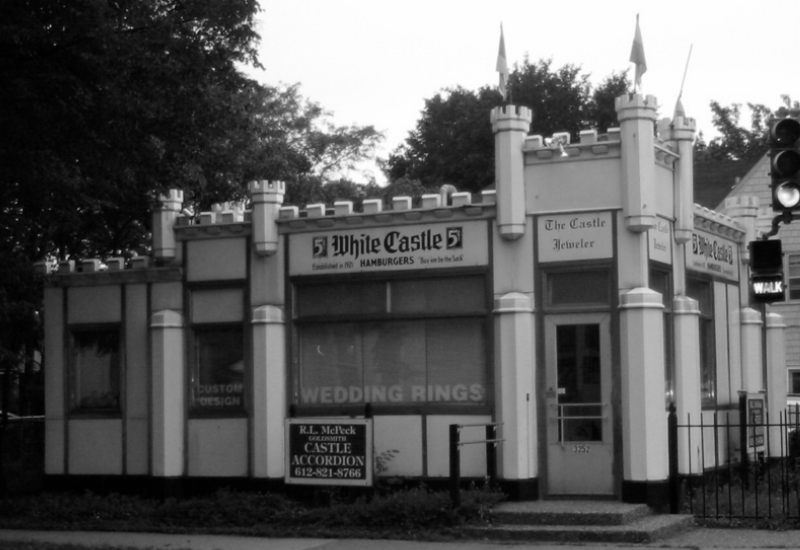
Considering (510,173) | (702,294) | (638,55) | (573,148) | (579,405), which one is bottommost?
(579,405)

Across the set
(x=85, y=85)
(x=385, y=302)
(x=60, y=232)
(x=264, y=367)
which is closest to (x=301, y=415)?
(x=264, y=367)

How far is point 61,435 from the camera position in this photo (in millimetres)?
19094

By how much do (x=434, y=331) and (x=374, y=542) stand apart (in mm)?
3570

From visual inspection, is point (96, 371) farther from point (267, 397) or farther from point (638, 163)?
point (638, 163)

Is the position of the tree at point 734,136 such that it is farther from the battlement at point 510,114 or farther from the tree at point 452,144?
the battlement at point 510,114

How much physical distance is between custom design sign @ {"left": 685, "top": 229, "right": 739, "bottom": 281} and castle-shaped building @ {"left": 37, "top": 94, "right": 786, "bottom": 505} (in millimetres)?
53

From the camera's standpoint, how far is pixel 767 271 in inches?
518

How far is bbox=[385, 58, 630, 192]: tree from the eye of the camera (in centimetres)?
5416

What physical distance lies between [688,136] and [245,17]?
618cm

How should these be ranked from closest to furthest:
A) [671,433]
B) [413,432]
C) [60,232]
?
[671,433], [413,432], [60,232]

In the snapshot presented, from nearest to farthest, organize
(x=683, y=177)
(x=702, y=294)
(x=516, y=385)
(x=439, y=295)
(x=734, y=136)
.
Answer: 1. (x=516, y=385)
2. (x=439, y=295)
3. (x=683, y=177)
4. (x=702, y=294)
5. (x=734, y=136)

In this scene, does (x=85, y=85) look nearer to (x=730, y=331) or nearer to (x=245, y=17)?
(x=245, y=17)

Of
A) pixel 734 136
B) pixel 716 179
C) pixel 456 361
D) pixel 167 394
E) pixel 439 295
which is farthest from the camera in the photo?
pixel 734 136

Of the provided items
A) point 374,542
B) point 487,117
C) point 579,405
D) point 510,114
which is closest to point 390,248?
point 510,114
